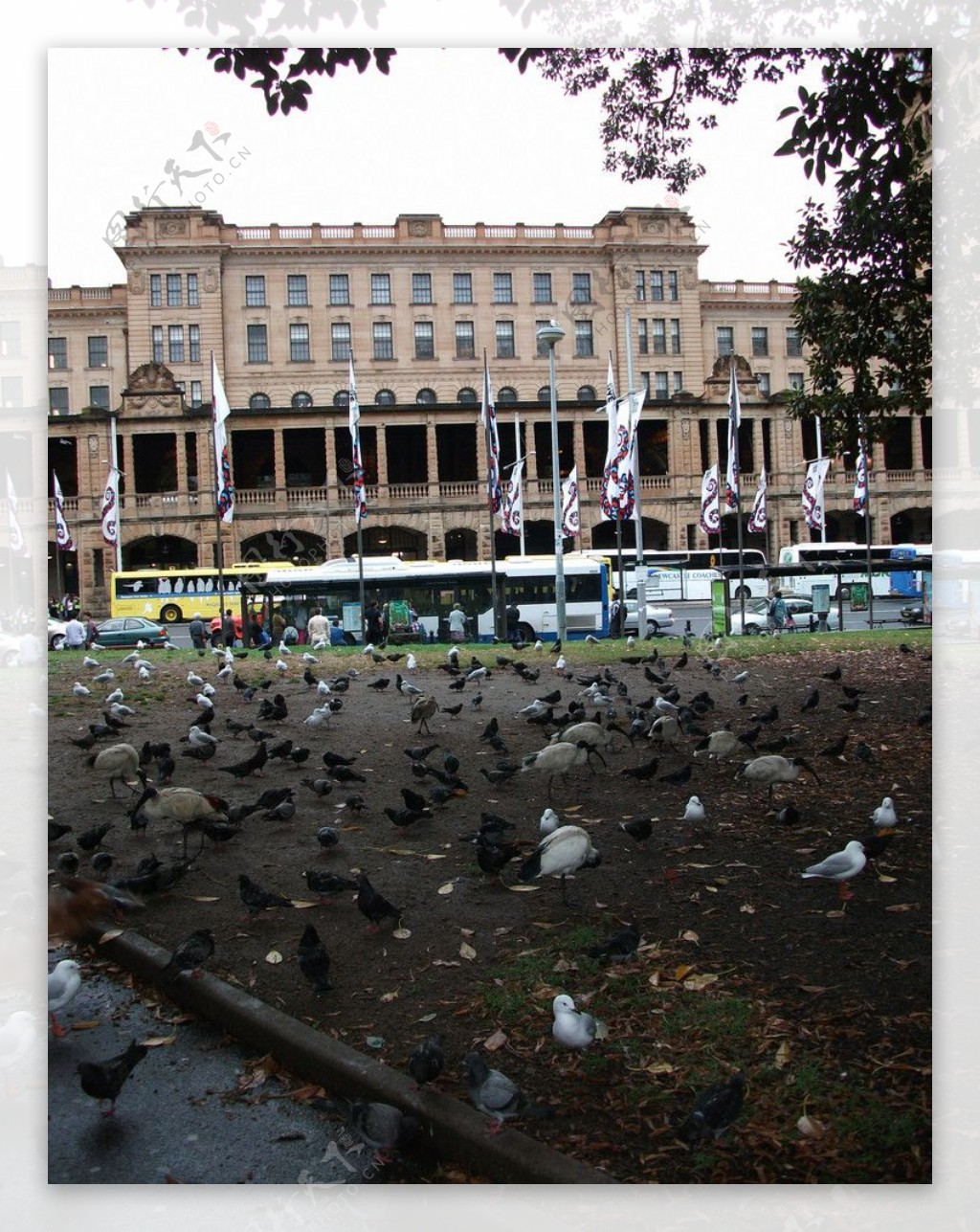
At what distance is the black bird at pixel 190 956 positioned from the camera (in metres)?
4.47

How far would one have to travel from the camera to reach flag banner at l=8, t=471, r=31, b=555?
5921 mm

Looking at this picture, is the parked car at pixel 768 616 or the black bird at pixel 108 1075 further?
the parked car at pixel 768 616

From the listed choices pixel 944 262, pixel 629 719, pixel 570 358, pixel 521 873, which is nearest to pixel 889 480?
pixel 629 719

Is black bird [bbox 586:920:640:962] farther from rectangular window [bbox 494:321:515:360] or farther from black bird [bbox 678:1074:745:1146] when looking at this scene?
rectangular window [bbox 494:321:515:360]

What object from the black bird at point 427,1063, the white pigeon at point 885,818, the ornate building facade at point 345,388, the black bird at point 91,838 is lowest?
the black bird at point 427,1063

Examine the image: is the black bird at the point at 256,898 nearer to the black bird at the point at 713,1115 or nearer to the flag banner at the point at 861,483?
the black bird at the point at 713,1115

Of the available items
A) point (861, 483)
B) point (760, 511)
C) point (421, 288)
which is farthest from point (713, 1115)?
point (421, 288)

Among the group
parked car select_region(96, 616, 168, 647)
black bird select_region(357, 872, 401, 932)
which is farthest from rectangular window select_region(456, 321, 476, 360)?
black bird select_region(357, 872, 401, 932)

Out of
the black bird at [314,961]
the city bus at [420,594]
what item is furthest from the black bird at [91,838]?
the city bus at [420,594]

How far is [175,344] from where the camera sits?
4731 cm

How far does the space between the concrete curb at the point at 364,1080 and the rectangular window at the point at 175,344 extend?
151 ft

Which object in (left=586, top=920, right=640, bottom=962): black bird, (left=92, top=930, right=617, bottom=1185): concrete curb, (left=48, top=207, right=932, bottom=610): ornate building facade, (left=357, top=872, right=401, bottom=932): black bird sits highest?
(left=48, top=207, right=932, bottom=610): ornate building facade

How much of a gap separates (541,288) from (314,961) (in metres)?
49.3

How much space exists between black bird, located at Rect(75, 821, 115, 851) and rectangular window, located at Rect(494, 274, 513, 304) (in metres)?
47.9
